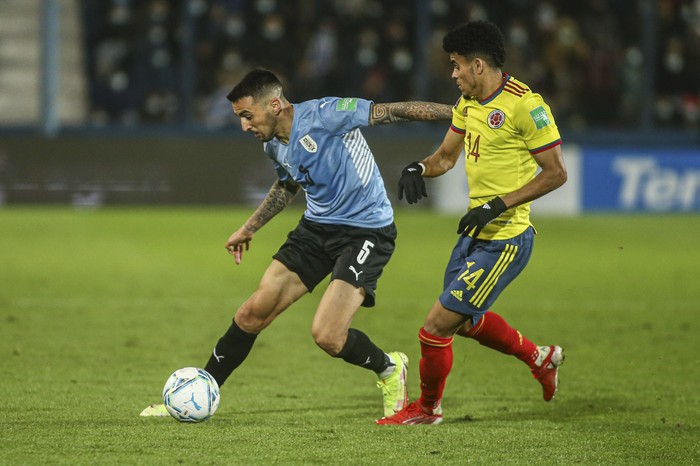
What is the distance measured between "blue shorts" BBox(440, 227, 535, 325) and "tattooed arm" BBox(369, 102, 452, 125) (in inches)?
25.5

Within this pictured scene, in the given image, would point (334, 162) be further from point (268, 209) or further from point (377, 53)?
point (377, 53)

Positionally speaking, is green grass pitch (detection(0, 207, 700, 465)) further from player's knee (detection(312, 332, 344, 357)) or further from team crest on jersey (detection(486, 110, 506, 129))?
team crest on jersey (detection(486, 110, 506, 129))

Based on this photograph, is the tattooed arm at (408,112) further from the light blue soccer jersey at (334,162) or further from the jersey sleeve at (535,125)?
the jersey sleeve at (535,125)

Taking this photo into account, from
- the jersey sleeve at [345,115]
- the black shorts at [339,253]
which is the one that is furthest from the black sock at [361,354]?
the jersey sleeve at [345,115]

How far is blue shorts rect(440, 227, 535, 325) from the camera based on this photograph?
592 cm

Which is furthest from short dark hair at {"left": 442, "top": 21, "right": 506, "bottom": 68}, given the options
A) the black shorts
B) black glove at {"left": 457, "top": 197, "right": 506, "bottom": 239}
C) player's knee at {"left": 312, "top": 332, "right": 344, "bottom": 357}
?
player's knee at {"left": 312, "top": 332, "right": 344, "bottom": 357}

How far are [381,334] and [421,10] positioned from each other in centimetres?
1286

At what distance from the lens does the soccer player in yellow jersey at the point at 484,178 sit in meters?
5.74

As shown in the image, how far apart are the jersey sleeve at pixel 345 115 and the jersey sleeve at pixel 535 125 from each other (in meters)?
0.78

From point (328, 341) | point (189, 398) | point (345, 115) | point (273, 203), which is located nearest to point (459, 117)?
point (345, 115)

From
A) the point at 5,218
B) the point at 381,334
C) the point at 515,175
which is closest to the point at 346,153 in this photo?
the point at 515,175

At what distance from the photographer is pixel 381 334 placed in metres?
9.03

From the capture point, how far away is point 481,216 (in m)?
5.64

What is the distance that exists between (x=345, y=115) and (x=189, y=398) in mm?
1605
